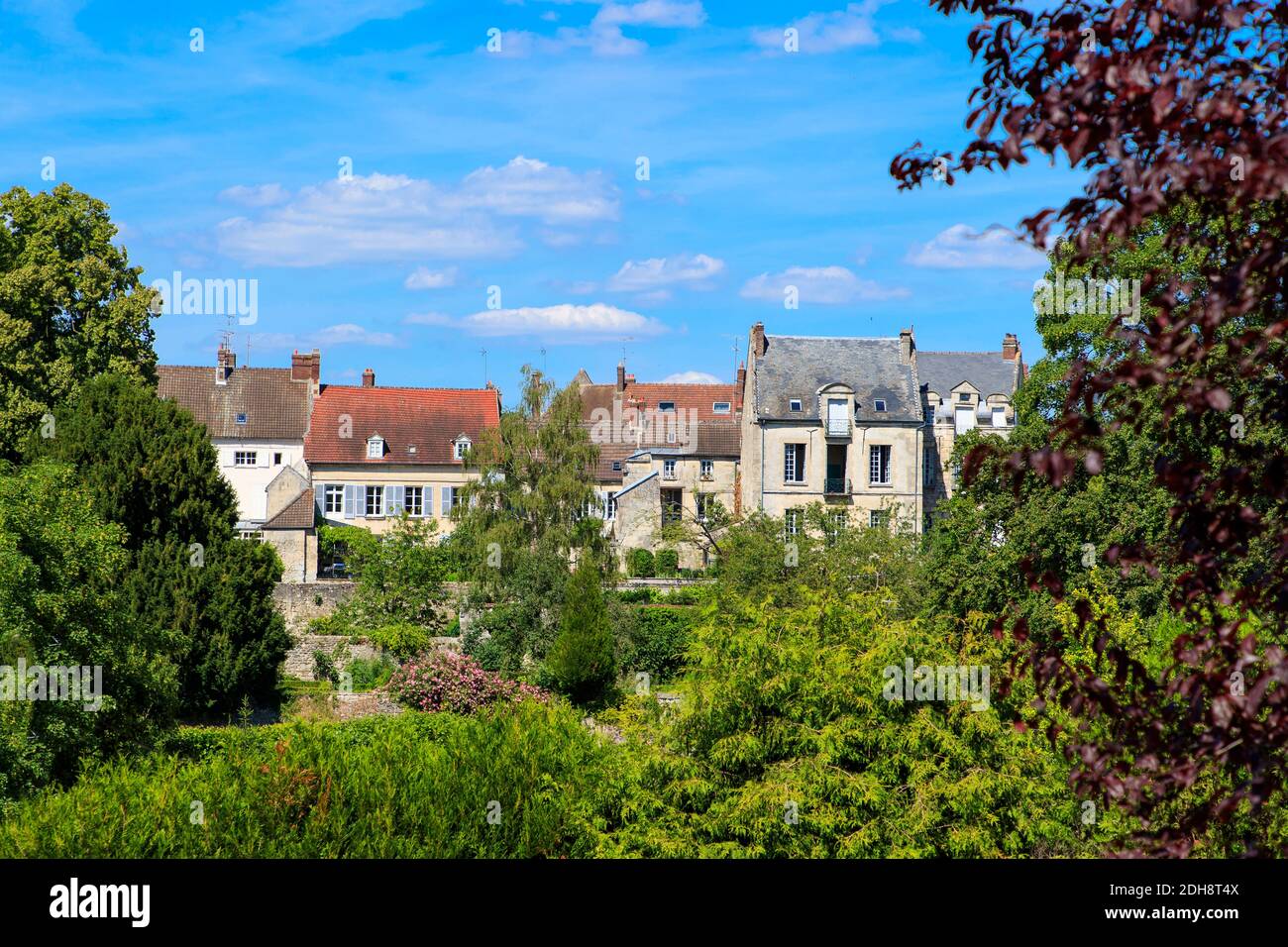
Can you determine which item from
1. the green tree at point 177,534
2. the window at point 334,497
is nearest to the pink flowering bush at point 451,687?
the green tree at point 177,534

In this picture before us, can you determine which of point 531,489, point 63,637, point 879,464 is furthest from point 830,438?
point 63,637

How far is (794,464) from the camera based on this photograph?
172 feet

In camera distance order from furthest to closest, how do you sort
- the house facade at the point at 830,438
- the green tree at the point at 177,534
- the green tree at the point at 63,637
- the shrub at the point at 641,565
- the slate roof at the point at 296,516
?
the house facade at the point at 830,438 → the slate roof at the point at 296,516 → the shrub at the point at 641,565 → the green tree at the point at 177,534 → the green tree at the point at 63,637

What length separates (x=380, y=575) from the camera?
40188mm

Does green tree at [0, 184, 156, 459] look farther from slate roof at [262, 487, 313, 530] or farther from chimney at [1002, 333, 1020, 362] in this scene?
chimney at [1002, 333, 1020, 362]

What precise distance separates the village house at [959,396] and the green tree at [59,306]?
3198cm

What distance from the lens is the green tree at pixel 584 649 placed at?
114ft

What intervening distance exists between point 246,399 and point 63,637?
44.2m

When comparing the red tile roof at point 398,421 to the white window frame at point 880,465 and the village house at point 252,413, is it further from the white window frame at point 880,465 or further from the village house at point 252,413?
the white window frame at point 880,465

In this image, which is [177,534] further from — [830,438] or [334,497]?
[830,438]

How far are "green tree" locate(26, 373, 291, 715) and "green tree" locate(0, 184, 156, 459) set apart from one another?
3782 mm

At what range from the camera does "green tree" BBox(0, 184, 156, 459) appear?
1405 inches
